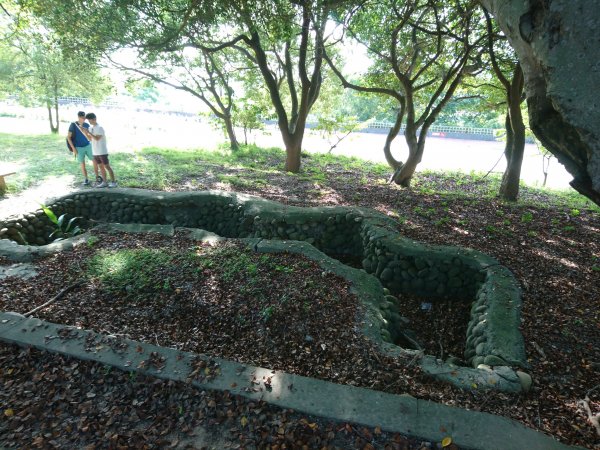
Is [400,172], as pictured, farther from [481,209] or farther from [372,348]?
[372,348]

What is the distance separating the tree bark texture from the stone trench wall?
81.0 inches

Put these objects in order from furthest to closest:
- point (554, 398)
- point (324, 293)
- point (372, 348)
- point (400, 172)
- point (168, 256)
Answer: point (400, 172) → point (168, 256) → point (324, 293) → point (372, 348) → point (554, 398)

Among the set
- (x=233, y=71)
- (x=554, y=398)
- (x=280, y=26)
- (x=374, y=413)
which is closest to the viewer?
(x=374, y=413)

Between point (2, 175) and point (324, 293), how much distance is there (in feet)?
24.5

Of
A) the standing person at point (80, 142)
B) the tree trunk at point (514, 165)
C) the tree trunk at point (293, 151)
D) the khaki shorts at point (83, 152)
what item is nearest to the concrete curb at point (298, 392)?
the standing person at point (80, 142)

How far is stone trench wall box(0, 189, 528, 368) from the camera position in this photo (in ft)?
12.0

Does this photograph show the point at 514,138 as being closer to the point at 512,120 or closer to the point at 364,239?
the point at 512,120

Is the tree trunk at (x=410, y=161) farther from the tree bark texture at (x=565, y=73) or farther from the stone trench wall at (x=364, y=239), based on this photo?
the tree bark texture at (x=565, y=73)

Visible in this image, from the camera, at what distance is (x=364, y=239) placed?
5664 millimetres

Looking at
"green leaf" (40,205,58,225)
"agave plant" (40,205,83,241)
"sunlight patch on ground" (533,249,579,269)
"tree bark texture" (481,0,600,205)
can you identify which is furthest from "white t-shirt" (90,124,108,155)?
"sunlight patch on ground" (533,249,579,269)

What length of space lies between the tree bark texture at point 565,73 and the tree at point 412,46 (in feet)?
19.9

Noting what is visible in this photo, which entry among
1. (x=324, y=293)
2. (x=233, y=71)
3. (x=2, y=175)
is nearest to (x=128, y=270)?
(x=324, y=293)

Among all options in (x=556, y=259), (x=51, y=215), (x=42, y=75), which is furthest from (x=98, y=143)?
(x=42, y=75)

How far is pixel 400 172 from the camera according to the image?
9578 millimetres
